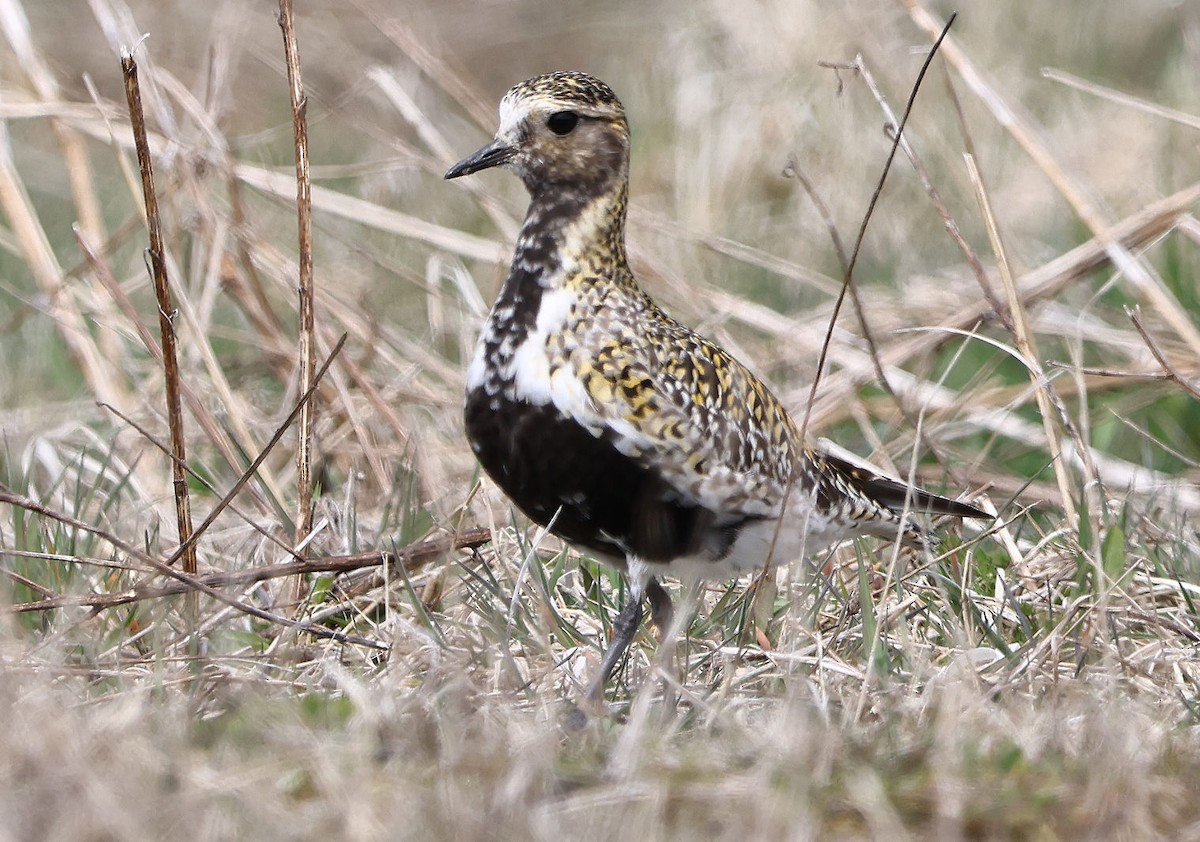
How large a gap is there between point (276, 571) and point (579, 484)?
0.73 m

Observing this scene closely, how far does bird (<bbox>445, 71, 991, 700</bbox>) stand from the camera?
3348 mm

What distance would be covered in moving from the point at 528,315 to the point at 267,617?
2.76 feet

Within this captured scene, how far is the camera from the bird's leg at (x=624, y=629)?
3.30 meters

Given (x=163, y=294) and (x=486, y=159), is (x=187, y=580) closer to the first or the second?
(x=163, y=294)

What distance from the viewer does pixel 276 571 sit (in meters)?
3.55

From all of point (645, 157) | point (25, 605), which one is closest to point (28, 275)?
point (645, 157)

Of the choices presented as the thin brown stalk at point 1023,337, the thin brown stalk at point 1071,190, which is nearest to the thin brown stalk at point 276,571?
the thin brown stalk at point 1023,337

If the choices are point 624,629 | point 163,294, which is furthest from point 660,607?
point 163,294

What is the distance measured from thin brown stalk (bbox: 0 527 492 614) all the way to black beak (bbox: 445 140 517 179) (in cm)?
81

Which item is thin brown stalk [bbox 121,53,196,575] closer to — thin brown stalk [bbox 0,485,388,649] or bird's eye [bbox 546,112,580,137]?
thin brown stalk [bbox 0,485,388,649]

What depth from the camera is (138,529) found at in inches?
176

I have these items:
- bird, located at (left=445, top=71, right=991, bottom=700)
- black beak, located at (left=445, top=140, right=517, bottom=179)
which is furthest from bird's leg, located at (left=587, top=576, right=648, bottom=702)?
black beak, located at (left=445, top=140, right=517, bottom=179)

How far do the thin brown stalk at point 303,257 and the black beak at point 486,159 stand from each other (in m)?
0.42

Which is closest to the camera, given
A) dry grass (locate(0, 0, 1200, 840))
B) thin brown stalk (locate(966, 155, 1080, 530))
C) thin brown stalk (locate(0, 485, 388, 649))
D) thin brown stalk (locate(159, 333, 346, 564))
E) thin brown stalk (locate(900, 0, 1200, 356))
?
dry grass (locate(0, 0, 1200, 840))
